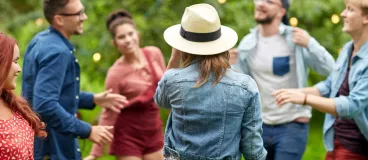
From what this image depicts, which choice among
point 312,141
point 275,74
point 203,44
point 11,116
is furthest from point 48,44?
point 312,141

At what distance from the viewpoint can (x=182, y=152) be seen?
4.35m

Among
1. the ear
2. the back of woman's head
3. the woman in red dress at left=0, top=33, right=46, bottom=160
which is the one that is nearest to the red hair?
the woman in red dress at left=0, top=33, right=46, bottom=160

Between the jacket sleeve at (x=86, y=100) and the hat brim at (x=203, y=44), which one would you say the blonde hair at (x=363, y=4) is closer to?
the hat brim at (x=203, y=44)

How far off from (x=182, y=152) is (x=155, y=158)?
7.12 feet

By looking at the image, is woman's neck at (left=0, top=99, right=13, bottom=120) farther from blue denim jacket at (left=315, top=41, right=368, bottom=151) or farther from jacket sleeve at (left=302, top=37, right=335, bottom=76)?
jacket sleeve at (left=302, top=37, right=335, bottom=76)

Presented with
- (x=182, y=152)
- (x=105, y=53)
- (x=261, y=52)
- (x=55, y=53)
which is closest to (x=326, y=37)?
(x=105, y=53)

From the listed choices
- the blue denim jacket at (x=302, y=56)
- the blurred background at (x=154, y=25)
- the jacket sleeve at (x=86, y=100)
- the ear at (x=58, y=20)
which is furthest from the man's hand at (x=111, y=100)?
the blurred background at (x=154, y=25)

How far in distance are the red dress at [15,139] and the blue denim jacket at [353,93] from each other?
2.21 meters

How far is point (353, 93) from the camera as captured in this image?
5.34m

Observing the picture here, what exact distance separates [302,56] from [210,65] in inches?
90.4

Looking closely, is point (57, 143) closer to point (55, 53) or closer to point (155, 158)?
point (55, 53)

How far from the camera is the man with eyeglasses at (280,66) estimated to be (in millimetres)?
6273

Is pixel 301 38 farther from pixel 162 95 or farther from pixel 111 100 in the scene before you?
pixel 162 95

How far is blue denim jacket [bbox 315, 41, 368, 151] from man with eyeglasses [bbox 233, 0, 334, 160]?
1.78 ft
